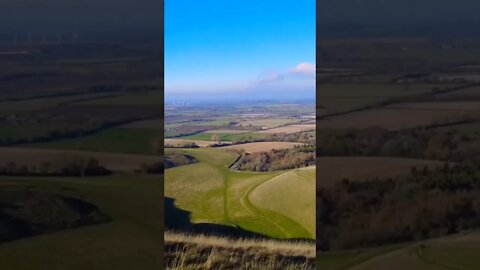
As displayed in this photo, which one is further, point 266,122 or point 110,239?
point 266,122

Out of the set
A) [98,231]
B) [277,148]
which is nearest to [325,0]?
[277,148]

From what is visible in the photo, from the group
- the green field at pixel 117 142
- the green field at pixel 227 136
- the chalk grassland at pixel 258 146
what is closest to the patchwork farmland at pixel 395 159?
the chalk grassland at pixel 258 146

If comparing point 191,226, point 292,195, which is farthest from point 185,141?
point 292,195

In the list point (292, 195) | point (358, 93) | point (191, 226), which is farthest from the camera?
point (292, 195)

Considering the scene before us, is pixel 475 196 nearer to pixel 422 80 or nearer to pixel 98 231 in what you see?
pixel 422 80

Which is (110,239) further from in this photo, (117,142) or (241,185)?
(241,185)

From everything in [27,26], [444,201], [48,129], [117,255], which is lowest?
[117,255]

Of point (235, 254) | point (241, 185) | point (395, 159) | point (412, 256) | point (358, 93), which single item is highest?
point (358, 93)
